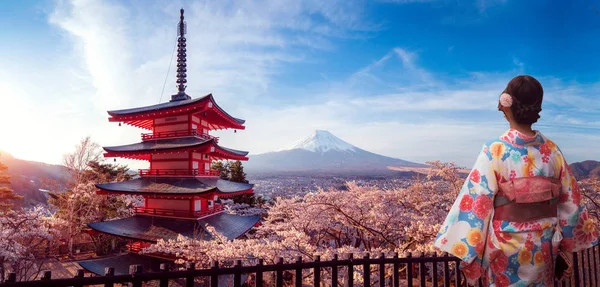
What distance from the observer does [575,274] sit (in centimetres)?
391

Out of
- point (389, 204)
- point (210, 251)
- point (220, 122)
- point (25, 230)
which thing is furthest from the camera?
point (25, 230)

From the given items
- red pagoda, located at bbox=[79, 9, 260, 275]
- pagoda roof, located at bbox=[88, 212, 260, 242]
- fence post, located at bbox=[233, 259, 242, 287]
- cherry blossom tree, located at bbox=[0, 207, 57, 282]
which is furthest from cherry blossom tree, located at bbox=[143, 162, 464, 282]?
cherry blossom tree, located at bbox=[0, 207, 57, 282]

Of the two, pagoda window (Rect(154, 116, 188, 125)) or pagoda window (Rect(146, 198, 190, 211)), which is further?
pagoda window (Rect(154, 116, 188, 125))

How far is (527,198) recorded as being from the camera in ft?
6.72

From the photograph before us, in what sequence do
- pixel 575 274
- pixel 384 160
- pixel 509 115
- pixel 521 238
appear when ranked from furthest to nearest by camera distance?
pixel 384 160 < pixel 575 274 < pixel 509 115 < pixel 521 238

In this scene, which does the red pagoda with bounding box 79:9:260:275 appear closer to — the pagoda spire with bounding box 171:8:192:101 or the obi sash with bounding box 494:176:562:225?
the pagoda spire with bounding box 171:8:192:101

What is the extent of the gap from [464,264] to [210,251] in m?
6.93

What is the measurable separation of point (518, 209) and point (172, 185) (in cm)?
1041

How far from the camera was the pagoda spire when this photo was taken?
→ 12.1 meters

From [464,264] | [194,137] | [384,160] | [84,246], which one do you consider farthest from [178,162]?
[384,160]

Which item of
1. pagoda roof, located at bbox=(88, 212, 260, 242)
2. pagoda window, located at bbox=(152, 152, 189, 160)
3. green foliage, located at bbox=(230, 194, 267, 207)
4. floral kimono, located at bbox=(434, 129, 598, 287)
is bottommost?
green foliage, located at bbox=(230, 194, 267, 207)

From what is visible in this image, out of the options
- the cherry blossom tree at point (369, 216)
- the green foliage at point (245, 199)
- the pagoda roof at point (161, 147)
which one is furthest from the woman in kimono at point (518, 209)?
the green foliage at point (245, 199)

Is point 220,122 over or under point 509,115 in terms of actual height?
over

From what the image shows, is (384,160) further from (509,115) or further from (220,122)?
(509,115)
